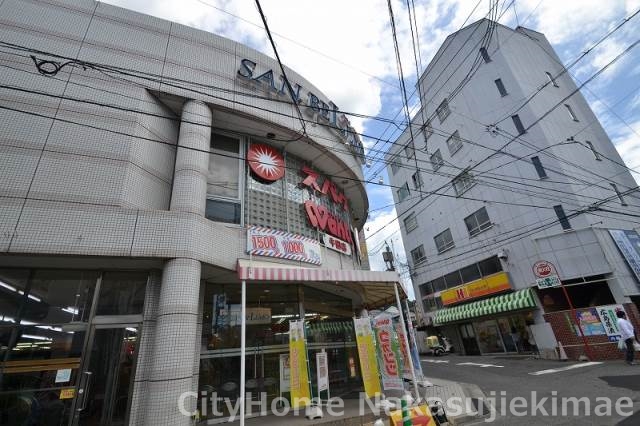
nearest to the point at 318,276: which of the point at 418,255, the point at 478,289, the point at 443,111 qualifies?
the point at 478,289

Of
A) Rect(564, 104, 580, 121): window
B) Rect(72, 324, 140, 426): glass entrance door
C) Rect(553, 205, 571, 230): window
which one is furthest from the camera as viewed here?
Rect(564, 104, 580, 121): window

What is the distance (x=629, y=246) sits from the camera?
16297mm

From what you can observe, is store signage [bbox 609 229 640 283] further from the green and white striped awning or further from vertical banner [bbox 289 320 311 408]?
vertical banner [bbox 289 320 311 408]

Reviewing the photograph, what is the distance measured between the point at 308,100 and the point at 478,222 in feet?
57.9

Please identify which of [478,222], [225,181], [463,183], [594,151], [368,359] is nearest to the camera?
[368,359]

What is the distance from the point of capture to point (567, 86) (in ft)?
77.8

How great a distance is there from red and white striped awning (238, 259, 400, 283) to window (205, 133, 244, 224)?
1662mm

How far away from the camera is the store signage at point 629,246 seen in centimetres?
1570

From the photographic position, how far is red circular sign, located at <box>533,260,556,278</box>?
51.5 ft

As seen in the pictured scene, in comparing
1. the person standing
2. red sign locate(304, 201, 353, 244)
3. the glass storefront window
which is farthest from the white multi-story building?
the glass storefront window

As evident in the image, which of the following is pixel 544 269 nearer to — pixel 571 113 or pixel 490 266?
pixel 490 266

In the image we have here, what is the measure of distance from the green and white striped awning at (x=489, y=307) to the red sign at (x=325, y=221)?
42.3ft

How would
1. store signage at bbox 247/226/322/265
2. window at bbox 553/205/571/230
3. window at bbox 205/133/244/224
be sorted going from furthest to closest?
window at bbox 553/205/571/230 → window at bbox 205/133/244/224 → store signage at bbox 247/226/322/265

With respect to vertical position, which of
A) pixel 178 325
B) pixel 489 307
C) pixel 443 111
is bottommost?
pixel 178 325
